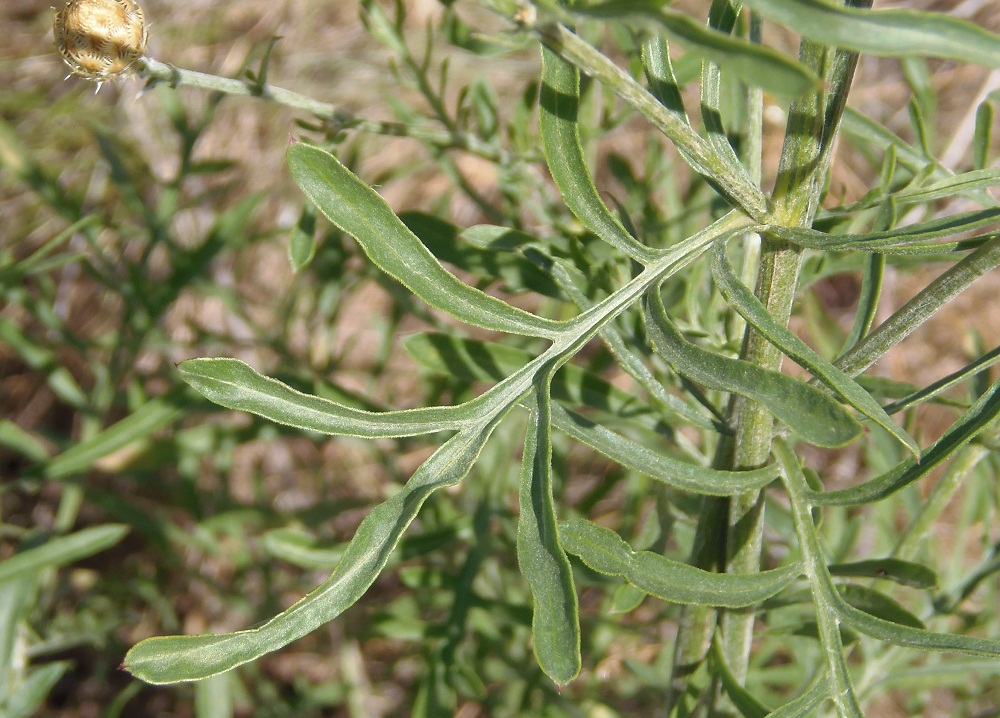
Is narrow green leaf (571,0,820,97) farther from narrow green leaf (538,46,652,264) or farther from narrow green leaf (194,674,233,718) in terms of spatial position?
narrow green leaf (194,674,233,718)

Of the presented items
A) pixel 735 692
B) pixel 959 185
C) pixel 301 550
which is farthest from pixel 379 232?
pixel 301 550

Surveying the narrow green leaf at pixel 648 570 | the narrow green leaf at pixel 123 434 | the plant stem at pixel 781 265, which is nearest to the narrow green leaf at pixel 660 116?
the plant stem at pixel 781 265

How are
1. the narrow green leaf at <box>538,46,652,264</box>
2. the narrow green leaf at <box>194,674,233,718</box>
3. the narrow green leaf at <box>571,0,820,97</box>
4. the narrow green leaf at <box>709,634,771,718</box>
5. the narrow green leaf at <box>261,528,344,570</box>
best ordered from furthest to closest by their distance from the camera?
the narrow green leaf at <box>194,674,233,718</box> < the narrow green leaf at <box>261,528,344,570</box> < the narrow green leaf at <box>709,634,771,718</box> < the narrow green leaf at <box>538,46,652,264</box> < the narrow green leaf at <box>571,0,820,97</box>

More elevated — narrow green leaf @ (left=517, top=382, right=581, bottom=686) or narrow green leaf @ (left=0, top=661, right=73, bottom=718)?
narrow green leaf @ (left=517, top=382, right=581, bottom=686)

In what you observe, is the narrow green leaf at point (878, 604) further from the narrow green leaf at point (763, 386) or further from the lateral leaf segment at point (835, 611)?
the narrow green leaf at point (763, 386)

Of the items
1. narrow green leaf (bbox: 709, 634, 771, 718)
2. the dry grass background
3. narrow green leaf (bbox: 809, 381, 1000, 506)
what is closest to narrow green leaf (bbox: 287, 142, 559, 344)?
narrow green leaf (bbox: 809, 381, 1000, 506)

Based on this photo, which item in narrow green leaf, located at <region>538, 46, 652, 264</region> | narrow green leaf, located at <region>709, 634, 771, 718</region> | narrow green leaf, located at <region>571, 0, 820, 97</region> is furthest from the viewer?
Answer: narrow green leaf, located at <region>709, 634, 771, 718</region>

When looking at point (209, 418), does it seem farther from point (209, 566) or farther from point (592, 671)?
point (592, 671)
